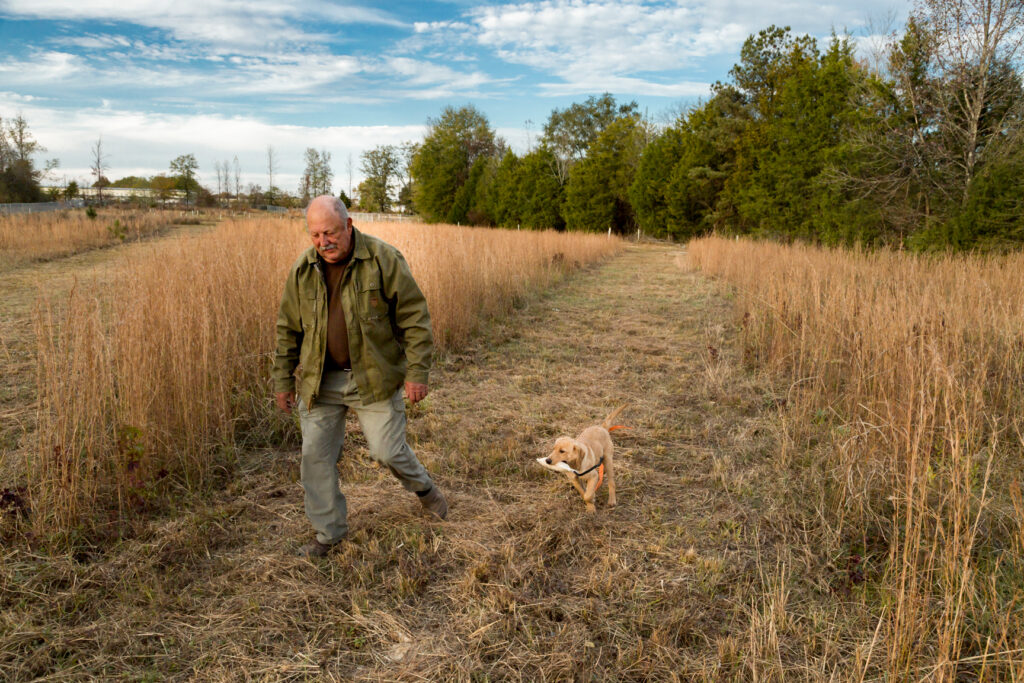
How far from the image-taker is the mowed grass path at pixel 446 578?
216 centimetres

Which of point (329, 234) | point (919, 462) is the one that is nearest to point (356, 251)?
point (329, 234)

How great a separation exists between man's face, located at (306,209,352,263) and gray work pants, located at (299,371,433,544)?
577mm

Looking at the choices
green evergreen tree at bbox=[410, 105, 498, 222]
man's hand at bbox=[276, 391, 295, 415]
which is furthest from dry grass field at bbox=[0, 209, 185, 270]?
green evergreen tree at bbox=[410, 105, 498, 222]

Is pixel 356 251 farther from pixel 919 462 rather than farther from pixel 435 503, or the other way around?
pixel 919 462

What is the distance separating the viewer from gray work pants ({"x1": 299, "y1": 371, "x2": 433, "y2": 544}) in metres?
2.75

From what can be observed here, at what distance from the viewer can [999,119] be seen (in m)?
12.6

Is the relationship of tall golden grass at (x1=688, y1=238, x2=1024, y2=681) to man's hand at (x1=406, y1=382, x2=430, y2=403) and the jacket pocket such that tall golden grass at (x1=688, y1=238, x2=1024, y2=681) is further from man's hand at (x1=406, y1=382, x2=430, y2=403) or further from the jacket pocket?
the jacket pocket

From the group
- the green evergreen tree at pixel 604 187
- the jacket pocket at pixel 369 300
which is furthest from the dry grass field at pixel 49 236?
the green evergreen tree at pixel 604 187

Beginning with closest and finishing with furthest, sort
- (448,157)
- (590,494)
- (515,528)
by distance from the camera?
(515,528) → (590,494) → (448,157)

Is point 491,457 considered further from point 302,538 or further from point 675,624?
point 675,624

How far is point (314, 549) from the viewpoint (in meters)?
2.82

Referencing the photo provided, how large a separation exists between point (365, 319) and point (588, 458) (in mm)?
1424

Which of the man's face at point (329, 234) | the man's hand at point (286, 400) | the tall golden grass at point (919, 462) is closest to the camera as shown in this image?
the tall golden grass at point (919, 462)

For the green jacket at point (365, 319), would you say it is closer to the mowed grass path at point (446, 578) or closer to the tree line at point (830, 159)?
the mowed grass path at point (446, 578)
